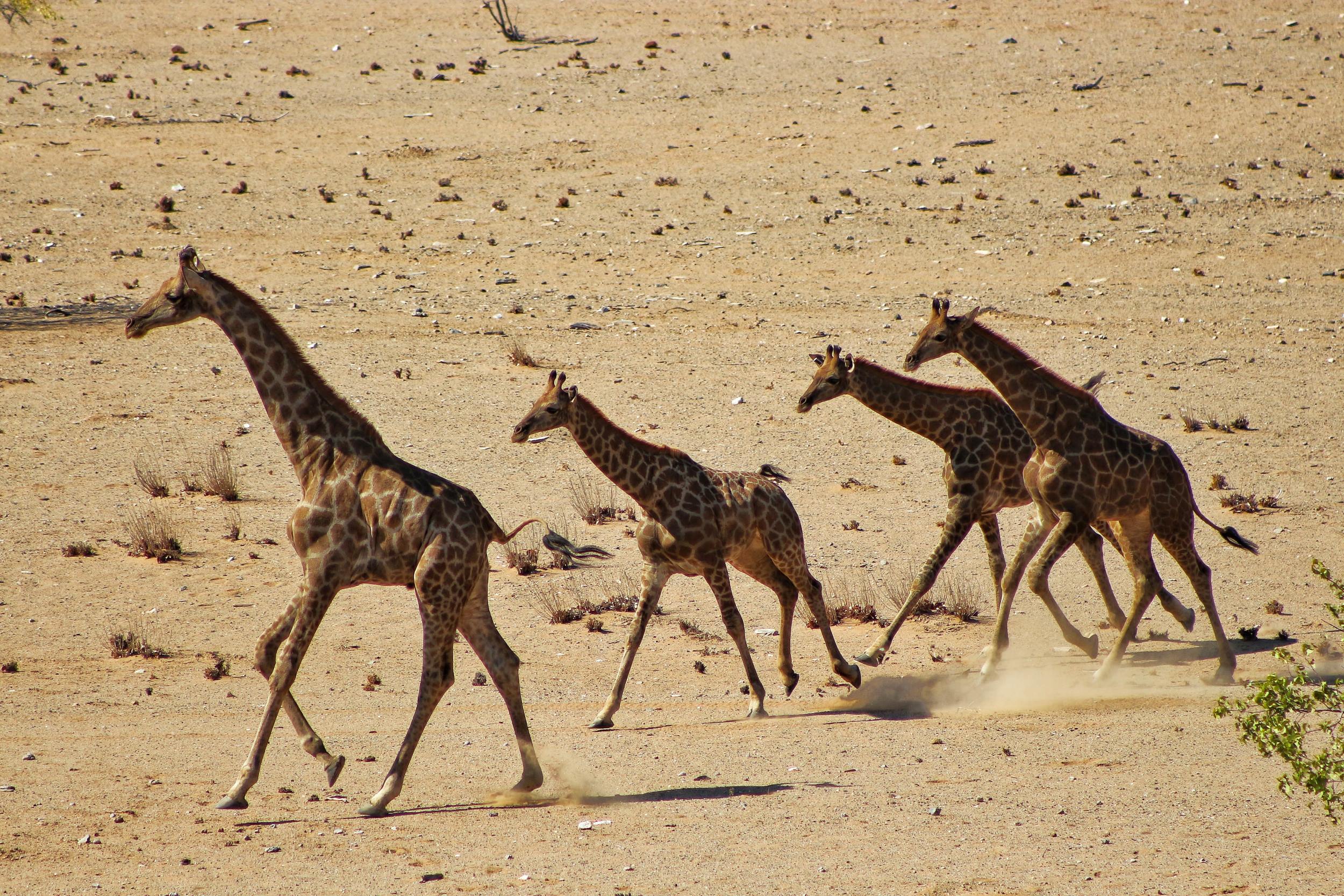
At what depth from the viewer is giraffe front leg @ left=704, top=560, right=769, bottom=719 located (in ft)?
37.6

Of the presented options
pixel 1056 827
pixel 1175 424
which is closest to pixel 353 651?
pixel 1056 827

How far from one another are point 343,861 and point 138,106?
31.6m

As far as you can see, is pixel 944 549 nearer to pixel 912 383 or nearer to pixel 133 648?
pixel 912 383

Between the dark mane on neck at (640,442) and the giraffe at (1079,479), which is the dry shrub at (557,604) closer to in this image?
the dark mane on neck at (640,442)

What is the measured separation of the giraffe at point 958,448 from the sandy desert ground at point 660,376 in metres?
0.67

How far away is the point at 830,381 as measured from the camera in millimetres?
12922

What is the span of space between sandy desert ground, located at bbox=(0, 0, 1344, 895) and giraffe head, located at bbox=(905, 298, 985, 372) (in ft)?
9.55

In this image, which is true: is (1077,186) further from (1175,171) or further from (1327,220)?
(1327,220)

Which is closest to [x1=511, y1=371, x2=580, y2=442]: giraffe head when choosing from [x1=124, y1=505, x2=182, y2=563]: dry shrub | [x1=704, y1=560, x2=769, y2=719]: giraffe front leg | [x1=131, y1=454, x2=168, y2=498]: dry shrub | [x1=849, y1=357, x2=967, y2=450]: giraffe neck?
[x1=704, y1=560, x2=769, y2=719]: giraffe front leg

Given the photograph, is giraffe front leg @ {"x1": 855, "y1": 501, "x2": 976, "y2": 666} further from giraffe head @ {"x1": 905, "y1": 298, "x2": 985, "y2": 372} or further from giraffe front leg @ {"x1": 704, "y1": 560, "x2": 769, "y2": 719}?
giraffe front leg @ {"x1": 704, "y1": 560, "x2": 769, "y2": 719}

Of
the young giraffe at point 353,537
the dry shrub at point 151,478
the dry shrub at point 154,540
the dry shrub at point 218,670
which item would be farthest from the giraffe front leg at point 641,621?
the dry shrub at point 151,478

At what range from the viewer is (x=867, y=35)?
41.9 metres

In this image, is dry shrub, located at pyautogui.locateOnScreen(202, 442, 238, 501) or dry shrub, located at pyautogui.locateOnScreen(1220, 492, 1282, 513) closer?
dry shrub, located at pyautogui.locateOnScreen(202, 442, 238, 501)

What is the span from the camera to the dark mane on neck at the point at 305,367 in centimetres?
1012
